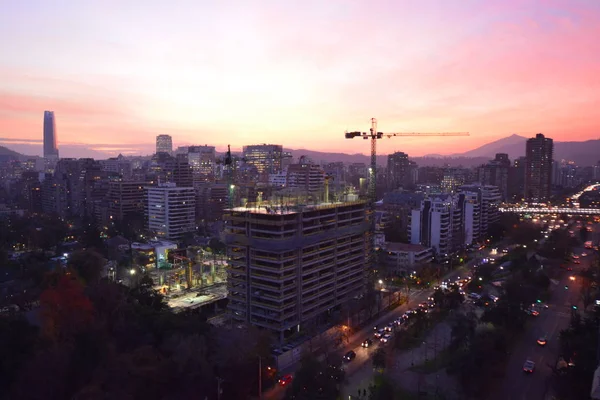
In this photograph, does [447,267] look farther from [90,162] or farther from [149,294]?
[90,162]

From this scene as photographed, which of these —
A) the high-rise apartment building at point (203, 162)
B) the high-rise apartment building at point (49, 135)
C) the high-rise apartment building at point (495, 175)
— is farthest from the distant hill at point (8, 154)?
the high-rise apartment building at point (495, 175)

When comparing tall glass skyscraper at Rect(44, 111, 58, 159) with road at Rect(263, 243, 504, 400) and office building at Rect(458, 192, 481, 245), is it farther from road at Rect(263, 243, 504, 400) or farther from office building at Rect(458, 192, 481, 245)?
road at Rect(263, 243, 504, 400)

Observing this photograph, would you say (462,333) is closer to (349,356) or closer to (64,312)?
(349,356)

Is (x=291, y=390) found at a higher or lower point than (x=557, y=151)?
lower

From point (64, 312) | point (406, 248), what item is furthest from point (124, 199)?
point (64, 312)

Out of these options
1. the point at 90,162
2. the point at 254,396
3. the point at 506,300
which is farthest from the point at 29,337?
the point at 90,162

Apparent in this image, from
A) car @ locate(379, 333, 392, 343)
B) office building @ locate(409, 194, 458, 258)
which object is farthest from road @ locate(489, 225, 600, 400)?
office building @ locate(409, 194, 458, 258)
